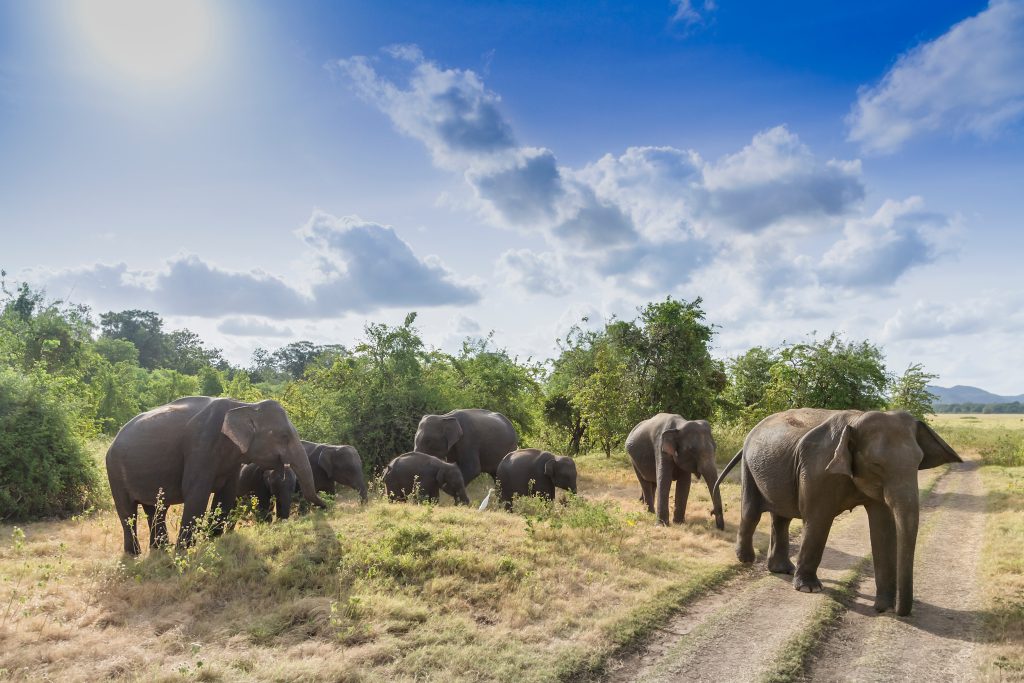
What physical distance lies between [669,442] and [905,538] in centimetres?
774

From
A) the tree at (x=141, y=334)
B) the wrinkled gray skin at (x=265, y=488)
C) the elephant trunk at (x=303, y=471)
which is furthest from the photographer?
the tree at (x=141, y=334)


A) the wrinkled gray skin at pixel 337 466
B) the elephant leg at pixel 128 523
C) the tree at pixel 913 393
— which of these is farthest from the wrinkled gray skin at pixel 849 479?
the tree at pixel 913 393

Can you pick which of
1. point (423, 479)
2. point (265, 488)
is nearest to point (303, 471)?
point (265, 488)

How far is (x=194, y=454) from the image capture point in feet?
40.0

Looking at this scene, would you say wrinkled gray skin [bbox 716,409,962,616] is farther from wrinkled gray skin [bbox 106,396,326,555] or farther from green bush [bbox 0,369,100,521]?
green bush [bbox 0,369,100,521]

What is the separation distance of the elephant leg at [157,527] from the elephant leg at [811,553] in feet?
35.6

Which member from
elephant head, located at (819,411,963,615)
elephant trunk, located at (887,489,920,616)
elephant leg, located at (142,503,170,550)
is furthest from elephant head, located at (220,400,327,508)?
elephant trunk, located at (887,489,920,616)

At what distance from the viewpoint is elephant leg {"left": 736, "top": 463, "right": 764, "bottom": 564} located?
11.7 meters

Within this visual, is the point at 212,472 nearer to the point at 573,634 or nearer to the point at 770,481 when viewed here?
the point at 573,634

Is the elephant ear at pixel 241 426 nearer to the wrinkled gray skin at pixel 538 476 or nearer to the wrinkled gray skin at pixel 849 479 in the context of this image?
the wrinkled gray skin at pixel 538 476

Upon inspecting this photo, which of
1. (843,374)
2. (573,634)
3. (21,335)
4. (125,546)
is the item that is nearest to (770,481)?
(573,634)

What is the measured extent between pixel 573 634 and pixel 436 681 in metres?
2.10

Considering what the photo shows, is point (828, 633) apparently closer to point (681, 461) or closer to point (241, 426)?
point (681, 461)

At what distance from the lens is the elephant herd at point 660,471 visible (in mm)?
9039
